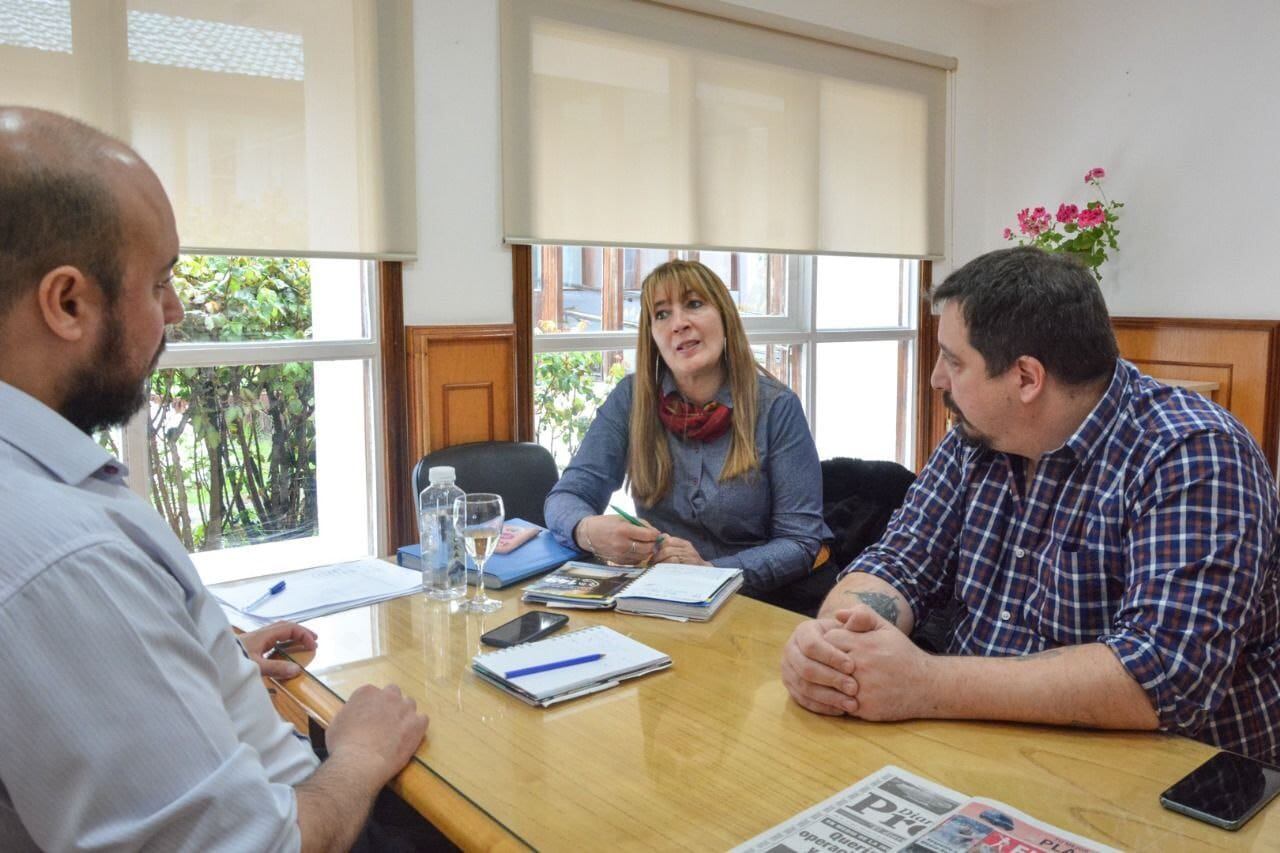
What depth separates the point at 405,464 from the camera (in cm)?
302

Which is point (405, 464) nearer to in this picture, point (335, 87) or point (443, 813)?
point (335, 87)

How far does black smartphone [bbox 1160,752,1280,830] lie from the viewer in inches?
37.5

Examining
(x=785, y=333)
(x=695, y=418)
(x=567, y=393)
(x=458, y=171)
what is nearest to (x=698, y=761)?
(x=695, y=418)

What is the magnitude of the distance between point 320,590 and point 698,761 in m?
0.94

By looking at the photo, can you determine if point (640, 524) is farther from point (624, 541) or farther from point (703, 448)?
point (703, 448)

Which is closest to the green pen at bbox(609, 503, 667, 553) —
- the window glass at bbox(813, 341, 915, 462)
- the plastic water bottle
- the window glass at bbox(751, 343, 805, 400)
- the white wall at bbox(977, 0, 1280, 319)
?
the plastic water bottle

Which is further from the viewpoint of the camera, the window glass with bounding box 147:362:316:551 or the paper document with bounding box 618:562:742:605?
the window glass with bounding box 147:362:316:551

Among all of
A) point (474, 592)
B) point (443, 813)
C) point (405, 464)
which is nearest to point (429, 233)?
point (405, 464)

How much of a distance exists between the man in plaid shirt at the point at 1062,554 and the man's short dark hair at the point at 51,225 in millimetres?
920

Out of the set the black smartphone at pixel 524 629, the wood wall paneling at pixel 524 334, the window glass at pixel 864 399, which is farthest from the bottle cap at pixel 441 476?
the window glass at pixel 864 399

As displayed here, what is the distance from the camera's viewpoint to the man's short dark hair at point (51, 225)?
0.88 meters

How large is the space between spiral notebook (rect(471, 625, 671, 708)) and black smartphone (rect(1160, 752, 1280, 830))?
65 centimetres

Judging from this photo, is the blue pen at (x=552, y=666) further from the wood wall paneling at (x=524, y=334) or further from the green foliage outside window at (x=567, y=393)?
the green foliage outside window at (x=567, y=393)

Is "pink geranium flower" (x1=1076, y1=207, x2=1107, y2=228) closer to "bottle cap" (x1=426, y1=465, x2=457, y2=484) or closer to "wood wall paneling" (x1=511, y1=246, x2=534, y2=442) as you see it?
"wood wall paneling" (x1=511, y1=246, x2=534, y2=442)
